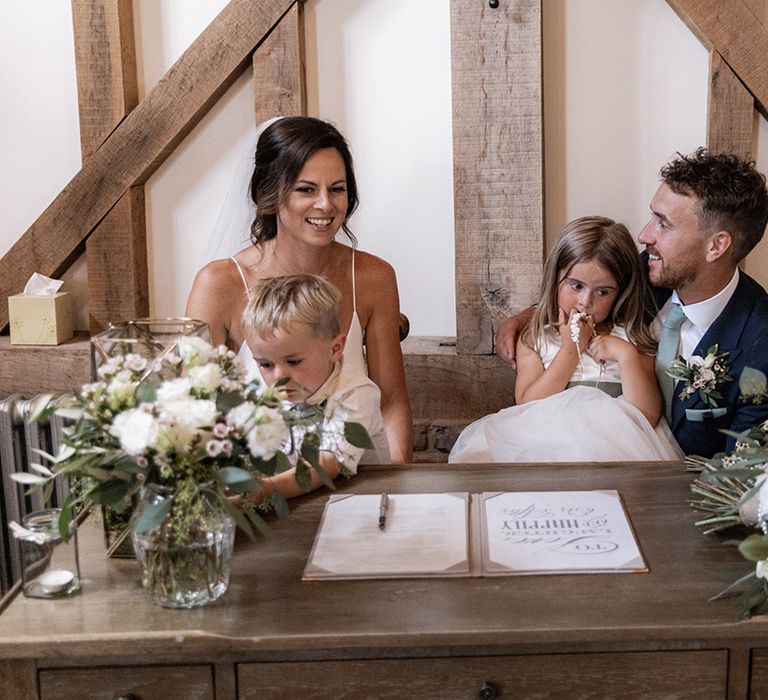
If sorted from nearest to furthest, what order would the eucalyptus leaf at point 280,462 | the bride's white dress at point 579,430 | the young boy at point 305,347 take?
the eucalyptus leaf at point 280,462 < the young boy at point 305,347 < the bride's white dress at point 579,430

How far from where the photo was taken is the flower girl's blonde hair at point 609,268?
2697mm

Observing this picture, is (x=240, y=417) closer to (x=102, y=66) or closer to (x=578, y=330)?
(x=578, y=330)

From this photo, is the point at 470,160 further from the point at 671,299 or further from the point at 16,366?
the point at 16,366

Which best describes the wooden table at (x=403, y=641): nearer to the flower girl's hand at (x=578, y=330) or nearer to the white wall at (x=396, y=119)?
the flower girl's hand at (x=578, y=330)

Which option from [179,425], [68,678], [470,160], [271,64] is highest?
[271,64]

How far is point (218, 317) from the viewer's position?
2.71m

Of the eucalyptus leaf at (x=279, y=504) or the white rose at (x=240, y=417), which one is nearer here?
the white rose at (x=240, y=417)

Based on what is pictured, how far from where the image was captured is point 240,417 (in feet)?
5.06

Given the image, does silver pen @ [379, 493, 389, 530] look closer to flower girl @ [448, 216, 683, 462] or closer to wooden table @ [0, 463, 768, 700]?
wooden table @ [0, 463, 768, 700]

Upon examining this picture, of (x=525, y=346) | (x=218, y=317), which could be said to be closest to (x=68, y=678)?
(x=218, y=317)

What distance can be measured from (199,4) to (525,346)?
1278 mm

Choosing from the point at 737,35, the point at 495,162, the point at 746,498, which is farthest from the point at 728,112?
the point at 746,498

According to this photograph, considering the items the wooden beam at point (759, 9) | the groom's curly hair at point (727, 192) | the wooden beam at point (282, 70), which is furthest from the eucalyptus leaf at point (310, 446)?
the wooden beam at point (759, 9)

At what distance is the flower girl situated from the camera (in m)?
2.54
